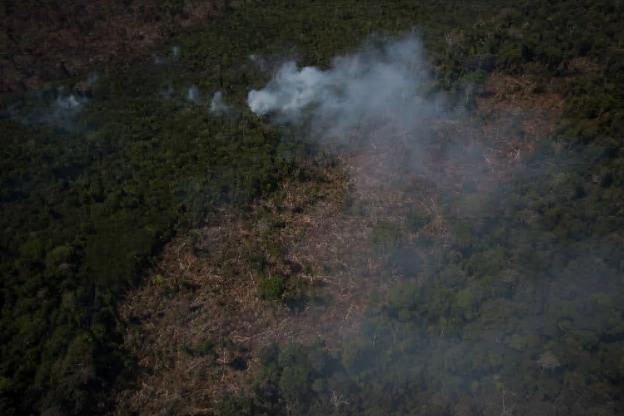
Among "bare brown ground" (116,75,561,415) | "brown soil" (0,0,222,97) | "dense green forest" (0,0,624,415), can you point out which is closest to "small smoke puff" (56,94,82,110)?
"dense green forest" (0,0,624,415)

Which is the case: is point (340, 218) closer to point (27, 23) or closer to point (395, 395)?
point (395, 395)

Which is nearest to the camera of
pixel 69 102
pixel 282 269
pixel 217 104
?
pixel 282 269

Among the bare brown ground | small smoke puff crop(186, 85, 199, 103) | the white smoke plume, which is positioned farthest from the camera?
small smoke puff crop(186, 85, 199, 103)

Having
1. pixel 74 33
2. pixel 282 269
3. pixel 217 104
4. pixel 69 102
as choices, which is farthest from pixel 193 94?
pixel 282 269

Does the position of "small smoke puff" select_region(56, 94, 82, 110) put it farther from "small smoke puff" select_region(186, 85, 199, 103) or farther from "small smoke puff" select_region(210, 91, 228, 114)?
"small smoke puff" select_region(210, 91, 228, 114)

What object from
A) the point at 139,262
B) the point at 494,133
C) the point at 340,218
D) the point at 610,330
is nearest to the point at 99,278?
the point at 139,262

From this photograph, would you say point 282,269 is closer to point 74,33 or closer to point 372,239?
point 372,239

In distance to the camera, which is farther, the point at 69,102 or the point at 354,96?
the point at 69,102

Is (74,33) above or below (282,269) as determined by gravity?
above
